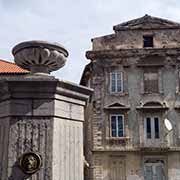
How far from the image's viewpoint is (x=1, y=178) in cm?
458

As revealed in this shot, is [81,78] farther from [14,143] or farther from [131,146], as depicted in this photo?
[14,143]

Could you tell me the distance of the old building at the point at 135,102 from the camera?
76.9 feet

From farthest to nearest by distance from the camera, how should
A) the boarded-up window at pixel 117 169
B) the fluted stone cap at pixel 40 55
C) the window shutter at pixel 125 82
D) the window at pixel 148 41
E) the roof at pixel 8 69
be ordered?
the window at pixel 148 41
the window shutter at pixel 125 82
the roof at pixel 8 69
the boarded-up window at pixel 117 169
the fluted stone cap at pixel 40 55

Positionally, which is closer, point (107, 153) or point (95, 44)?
point (107, 153)

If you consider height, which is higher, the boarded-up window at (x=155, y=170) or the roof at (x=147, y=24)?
the roof at (x=147, y=24)

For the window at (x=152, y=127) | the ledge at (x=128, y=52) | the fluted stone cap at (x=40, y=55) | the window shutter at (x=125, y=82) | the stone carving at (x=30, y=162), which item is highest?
the ledge at (x=128, y=52)

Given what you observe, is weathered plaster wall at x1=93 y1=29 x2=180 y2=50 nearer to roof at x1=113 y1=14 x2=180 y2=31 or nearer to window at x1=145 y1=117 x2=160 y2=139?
roof at x1=113 y1=14 x2=180 y2=31

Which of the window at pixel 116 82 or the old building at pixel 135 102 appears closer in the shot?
the old building at pixel 135 102

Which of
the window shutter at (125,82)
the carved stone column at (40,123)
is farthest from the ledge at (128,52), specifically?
the carved stone column at (40,123)

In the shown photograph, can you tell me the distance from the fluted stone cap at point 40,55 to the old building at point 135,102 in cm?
1885

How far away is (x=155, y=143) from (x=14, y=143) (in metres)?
19.7

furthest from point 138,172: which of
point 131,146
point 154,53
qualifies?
point 154,53

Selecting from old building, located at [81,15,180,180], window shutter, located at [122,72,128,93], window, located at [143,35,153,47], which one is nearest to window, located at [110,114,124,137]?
old building, located at [81,15,180,180]

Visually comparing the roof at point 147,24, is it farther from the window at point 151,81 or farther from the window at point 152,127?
the window at point 152,127
